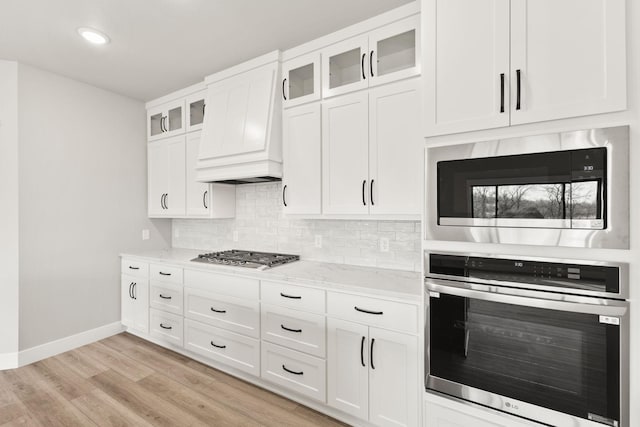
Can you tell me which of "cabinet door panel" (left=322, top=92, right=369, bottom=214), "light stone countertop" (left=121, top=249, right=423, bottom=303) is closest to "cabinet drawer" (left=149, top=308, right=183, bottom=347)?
"light stone countertop" (left=121, top=249, right=423, bottom=303)

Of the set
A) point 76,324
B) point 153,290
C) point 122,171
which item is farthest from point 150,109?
point 76,324

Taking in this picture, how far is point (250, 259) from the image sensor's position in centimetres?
283

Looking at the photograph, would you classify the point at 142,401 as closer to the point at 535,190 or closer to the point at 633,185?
the point at 535,190

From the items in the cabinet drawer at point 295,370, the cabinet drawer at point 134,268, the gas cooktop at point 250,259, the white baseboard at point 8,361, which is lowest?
the white baseboard at point 8,361

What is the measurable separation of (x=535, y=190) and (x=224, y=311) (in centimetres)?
235

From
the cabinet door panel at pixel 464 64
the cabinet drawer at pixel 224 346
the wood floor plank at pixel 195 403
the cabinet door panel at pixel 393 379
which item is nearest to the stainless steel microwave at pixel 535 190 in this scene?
the cabinet door panel at pixel 464 64

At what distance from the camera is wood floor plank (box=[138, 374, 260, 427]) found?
220 cm

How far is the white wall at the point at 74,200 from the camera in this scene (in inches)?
117

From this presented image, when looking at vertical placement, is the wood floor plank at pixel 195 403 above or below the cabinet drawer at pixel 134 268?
below

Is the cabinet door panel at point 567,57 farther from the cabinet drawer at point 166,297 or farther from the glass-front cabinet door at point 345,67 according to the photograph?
the cabinet drawer at point 166,297

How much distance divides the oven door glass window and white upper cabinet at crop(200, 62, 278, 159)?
Result: 1.92 m

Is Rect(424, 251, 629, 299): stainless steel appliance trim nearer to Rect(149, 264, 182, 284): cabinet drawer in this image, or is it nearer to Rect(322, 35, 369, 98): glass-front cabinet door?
Rect(322, 35, 369, 98): glass-front cabinet door

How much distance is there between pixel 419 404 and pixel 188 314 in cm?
212

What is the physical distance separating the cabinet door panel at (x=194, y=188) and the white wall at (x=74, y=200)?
85cm
